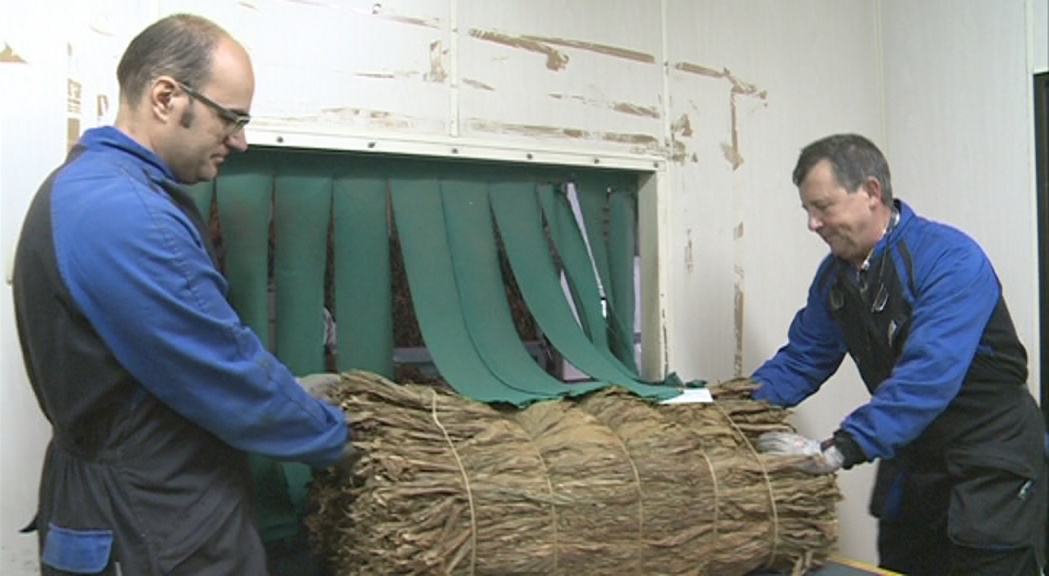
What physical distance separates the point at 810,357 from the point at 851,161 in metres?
0.56

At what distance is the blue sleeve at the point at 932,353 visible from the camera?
1.90 meters

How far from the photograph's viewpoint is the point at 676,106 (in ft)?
8.53

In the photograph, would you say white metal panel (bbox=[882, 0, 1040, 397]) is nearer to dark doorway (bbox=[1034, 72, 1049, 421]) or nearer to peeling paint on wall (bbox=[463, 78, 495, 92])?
dark doorway (bbox=[1034, 72, 1049, 421])

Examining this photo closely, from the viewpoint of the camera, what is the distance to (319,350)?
204 cm

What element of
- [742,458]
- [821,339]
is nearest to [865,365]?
[821,339]

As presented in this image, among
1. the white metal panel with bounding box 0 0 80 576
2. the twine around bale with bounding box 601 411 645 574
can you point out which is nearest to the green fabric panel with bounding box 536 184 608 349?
the twine around bale with bounding box 601 411 645 574

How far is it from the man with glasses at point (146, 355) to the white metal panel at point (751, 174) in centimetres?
146

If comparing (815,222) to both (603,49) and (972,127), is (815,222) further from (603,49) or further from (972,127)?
(972,127)

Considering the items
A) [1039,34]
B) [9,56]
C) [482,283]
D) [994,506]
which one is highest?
[1039,34]

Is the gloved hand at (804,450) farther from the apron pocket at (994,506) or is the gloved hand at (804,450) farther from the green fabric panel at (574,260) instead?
the green fabric panel at (574,260)

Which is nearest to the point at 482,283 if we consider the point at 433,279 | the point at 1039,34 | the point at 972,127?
the point at 433,279

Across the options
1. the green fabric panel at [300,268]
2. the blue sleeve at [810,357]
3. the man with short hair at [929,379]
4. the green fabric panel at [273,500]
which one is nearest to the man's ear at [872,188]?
the man with short hair at [929,379]

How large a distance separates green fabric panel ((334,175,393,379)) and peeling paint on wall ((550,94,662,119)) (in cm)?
62

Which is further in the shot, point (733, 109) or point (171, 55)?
point (733, 109)
